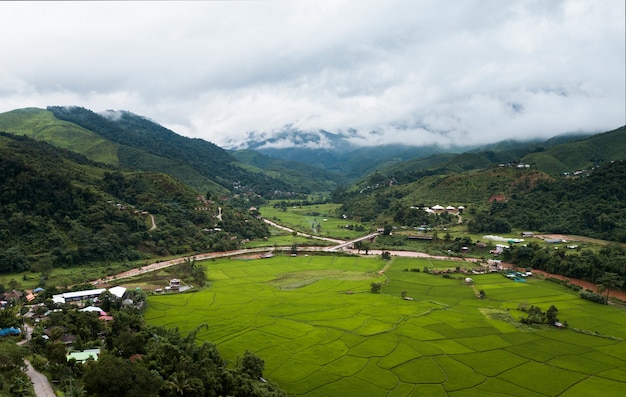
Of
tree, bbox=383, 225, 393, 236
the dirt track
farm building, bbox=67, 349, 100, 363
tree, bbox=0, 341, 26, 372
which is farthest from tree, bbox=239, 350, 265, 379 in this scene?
tree, bbox=383, 225, 393, 236

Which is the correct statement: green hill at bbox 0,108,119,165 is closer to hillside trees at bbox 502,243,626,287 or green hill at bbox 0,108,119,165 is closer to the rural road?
the rural road

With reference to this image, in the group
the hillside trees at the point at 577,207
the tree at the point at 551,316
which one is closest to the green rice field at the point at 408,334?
the tree at the point at 551,316

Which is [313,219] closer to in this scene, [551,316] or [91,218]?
[91,218]

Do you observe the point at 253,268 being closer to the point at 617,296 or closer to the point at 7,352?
the point at 7,352

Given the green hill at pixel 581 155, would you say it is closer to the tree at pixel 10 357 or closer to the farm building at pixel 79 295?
the farm building at pixel 79 295

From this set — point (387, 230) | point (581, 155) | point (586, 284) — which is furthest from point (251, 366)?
point (581, 155)

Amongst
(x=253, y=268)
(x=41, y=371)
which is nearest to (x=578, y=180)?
(x=253, y=268)
